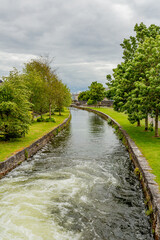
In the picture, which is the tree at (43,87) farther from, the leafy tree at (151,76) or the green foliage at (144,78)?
the leafy tree at (151,76)

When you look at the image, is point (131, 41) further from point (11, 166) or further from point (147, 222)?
point (147, 222)

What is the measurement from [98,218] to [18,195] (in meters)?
3.86

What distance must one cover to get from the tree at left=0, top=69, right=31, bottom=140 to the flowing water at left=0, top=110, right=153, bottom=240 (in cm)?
323

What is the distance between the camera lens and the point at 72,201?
863 cm

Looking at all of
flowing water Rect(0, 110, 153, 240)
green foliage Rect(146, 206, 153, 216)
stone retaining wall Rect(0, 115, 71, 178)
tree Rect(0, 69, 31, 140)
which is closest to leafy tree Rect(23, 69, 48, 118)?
stone retaining wall Rect(0, 115, 71, 178)

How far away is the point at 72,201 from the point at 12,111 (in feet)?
32.4

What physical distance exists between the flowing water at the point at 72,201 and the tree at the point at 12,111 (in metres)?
3.23

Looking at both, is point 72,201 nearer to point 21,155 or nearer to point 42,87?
point 21,155

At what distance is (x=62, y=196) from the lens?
356 inches

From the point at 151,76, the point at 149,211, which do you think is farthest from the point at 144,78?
the point at 149,211

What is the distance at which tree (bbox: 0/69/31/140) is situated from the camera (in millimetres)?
15609

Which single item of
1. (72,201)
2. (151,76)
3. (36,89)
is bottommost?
(72,201)

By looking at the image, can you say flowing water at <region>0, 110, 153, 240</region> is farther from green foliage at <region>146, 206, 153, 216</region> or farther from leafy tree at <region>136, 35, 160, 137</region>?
leafy tree at <region>136, 35, 160, 137</region>

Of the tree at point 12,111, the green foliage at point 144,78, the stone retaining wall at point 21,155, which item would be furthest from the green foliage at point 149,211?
the tree at point 12,111
